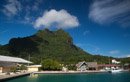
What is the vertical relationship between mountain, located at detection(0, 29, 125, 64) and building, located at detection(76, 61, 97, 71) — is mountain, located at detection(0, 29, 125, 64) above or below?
above

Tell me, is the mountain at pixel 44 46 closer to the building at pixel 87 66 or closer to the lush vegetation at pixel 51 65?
the building at pixel 87 66

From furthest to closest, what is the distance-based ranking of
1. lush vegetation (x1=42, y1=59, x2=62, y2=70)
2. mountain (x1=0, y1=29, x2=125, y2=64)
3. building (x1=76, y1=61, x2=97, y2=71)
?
mountain (x1=0, y1=29, x2=125, y2=64) → building (x1=76, y1=61, x2=97, y2=71) → lush vegetation (x1=42, y1=59, x2=62, y2=70)

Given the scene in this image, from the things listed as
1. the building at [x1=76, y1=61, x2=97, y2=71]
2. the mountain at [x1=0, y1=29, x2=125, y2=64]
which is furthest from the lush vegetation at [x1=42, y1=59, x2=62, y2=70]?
the mountain at [x1=0, y1=29, x2=125, y2=64]

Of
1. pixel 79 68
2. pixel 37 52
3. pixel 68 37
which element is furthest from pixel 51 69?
pixel 68 37

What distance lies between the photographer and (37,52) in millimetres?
135625

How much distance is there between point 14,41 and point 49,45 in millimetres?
23850

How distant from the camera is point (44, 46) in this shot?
492ft

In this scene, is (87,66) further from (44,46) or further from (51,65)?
(44,46)

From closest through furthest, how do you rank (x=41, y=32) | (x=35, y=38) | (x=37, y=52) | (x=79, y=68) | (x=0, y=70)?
1. (x=0, y=70)
2. (x=79, y=68)
3. (x=37, y=52)
4. (x=35, y=38)
5. (x=41, y=32)

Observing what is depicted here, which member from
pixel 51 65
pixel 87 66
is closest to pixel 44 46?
pixel 87 66

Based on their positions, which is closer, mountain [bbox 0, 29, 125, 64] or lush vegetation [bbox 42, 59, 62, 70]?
lush vegetation [bbox 42, 59, 62, 70]

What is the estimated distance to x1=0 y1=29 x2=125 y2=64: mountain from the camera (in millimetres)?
130625

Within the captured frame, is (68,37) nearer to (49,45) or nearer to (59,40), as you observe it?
(59,40)

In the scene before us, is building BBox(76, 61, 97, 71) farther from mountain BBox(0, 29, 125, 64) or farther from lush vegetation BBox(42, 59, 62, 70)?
mountain BBox(0, 29, 125, 64)
